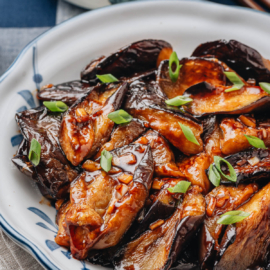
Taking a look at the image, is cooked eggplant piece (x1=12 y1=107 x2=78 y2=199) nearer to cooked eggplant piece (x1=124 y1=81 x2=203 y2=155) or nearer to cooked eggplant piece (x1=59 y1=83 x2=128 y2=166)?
cooked eggplant piece (x1=59 y1=83 x2=128 y2=166)

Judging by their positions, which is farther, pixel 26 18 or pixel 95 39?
pixel 26 18

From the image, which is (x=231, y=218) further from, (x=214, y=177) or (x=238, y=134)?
(x=238, y=134)

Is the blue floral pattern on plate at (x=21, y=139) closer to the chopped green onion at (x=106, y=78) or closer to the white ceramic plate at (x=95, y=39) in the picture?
the white ceramic plate at (x=95, y=39)

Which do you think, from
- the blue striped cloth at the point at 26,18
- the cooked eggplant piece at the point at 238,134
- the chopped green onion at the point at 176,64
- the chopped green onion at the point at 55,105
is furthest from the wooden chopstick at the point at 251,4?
the chopped green onion at the point at 55,105

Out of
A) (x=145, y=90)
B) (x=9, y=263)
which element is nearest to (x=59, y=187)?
(x=9, y=263)

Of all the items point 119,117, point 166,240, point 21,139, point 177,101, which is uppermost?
point 177,101

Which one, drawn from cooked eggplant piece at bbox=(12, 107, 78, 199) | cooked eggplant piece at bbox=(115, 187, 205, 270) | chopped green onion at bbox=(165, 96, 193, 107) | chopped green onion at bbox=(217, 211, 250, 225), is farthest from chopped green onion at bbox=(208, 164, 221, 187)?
cooked eggplant piece at bbox=(12, 107, 78, 199)

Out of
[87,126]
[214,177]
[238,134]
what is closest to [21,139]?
[87,126]
